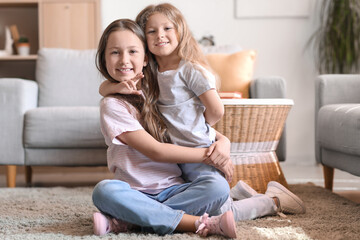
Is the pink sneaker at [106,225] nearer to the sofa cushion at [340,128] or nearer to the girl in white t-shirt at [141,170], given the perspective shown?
the girl in white t-shirt at [141,170]

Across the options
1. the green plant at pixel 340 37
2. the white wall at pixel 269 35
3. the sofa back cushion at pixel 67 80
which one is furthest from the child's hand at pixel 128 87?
the green plant at pixel 340 37

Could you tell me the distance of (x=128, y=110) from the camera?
1.34m

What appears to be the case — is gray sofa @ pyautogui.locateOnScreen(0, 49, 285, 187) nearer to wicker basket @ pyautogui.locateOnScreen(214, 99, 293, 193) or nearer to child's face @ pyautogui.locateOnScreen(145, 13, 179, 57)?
wicker basket @ pyautogui.locateOnScreen(214, 99, 293, 193)

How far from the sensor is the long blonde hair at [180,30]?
1368mm

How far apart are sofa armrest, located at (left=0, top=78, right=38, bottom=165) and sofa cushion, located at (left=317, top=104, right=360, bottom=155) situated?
152 centimetres

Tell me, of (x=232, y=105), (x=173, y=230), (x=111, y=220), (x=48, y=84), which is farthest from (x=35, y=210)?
(x=48, y=84)

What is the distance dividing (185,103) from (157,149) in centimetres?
17

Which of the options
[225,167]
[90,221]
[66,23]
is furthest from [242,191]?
[66,23]

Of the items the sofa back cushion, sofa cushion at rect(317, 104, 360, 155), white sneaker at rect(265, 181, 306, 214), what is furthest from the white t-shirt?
the sofa back cushion

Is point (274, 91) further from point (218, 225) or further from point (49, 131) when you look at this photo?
point (218, 225)

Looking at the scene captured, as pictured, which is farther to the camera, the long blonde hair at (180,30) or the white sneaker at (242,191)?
the white sneaker at (242,191)

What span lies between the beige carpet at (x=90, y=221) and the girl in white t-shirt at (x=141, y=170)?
0.05 m

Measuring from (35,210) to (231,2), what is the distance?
2.61 m

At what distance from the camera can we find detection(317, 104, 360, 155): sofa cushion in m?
1.75
